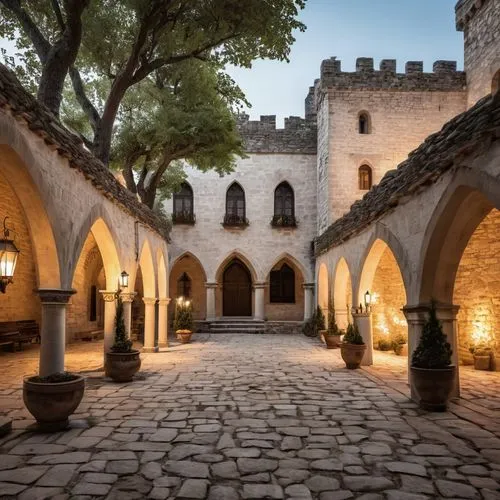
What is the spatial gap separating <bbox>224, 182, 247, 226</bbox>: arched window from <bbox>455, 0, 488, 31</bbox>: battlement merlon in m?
11.5

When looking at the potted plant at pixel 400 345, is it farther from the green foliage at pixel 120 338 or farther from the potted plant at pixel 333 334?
the green foliage at pixel 120 338

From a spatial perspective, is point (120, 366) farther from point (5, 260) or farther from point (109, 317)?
point (5, 260)

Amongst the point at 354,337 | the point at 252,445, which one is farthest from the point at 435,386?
the point at 354,337

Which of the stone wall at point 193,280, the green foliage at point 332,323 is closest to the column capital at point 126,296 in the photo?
the green foliage at point 332,323

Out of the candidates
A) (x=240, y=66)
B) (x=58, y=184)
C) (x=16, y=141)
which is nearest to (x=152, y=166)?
(x=240, y=66)

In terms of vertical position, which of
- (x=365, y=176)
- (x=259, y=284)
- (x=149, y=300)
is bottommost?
(x=149, y=300)

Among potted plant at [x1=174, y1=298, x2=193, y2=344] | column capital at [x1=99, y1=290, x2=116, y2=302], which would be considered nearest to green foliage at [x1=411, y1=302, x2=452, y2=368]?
column capital at [x1=99, y1=290, x2=116, y2=302]

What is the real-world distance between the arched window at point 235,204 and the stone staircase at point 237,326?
4.79 metres

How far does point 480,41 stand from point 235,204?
1211cm

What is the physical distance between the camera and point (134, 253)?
460 inches

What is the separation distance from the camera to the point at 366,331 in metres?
11.2

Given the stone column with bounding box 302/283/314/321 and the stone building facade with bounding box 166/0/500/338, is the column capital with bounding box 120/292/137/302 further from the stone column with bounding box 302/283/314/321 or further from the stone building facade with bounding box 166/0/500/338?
the stone column with bounding box 302/283/314/321

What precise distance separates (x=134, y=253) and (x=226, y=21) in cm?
628

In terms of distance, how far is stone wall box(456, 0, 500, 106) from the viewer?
639 inches
